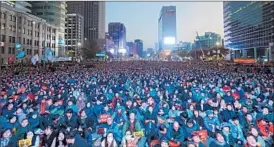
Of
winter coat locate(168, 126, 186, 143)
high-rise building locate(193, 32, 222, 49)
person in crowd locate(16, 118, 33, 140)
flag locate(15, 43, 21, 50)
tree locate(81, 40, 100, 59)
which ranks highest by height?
high-rise building locate(193, 32, 222, 49)

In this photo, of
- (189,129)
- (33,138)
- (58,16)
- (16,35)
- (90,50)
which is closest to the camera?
(33,138)

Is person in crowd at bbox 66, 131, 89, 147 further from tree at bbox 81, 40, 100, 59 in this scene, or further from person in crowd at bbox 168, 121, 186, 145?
tree at bbox 81, 40, 100, 59

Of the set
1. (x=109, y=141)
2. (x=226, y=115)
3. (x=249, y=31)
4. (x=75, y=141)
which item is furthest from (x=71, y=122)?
(x=249, y=31)

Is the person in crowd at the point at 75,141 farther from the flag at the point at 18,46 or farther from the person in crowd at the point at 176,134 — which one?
the flag at the point at 18,46

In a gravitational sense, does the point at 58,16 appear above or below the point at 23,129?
above

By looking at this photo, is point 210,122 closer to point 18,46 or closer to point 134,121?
point 134,121

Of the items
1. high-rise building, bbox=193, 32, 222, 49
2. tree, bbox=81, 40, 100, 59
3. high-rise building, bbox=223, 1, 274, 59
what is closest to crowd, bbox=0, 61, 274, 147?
high-rise building, bbox=193, 32, 222, 49
